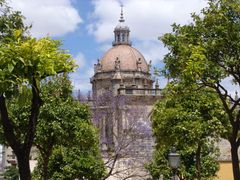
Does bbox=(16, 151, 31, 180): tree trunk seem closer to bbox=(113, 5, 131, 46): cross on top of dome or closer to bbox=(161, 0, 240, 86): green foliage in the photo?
bbox=(161, 0, 240, 86): green foliage

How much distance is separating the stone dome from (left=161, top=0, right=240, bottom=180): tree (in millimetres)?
50109

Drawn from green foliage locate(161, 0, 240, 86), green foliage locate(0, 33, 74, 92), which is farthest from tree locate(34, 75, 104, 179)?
green foliage locate(0, 33, 74, 92)

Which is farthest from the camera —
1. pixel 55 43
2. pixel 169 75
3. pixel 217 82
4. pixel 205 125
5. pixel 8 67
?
pixel 205 125

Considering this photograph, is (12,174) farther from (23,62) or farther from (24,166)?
(23,62)

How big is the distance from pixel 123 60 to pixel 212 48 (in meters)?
52.8

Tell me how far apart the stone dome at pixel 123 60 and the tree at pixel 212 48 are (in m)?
50.1

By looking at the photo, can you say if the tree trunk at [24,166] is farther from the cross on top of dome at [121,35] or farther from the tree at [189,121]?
the cross on top of dome at [121,35]

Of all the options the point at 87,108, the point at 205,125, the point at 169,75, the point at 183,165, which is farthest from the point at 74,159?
the point at 169,75

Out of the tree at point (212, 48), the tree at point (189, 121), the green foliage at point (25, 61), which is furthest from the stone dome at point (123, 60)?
the green foliage at point (25, 61)

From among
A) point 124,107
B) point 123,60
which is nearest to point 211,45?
point 124,107

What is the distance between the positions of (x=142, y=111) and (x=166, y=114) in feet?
78.5

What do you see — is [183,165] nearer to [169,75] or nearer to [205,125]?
[205,125]

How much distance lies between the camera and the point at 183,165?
2814 centimetres

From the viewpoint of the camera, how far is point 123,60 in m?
66.4
